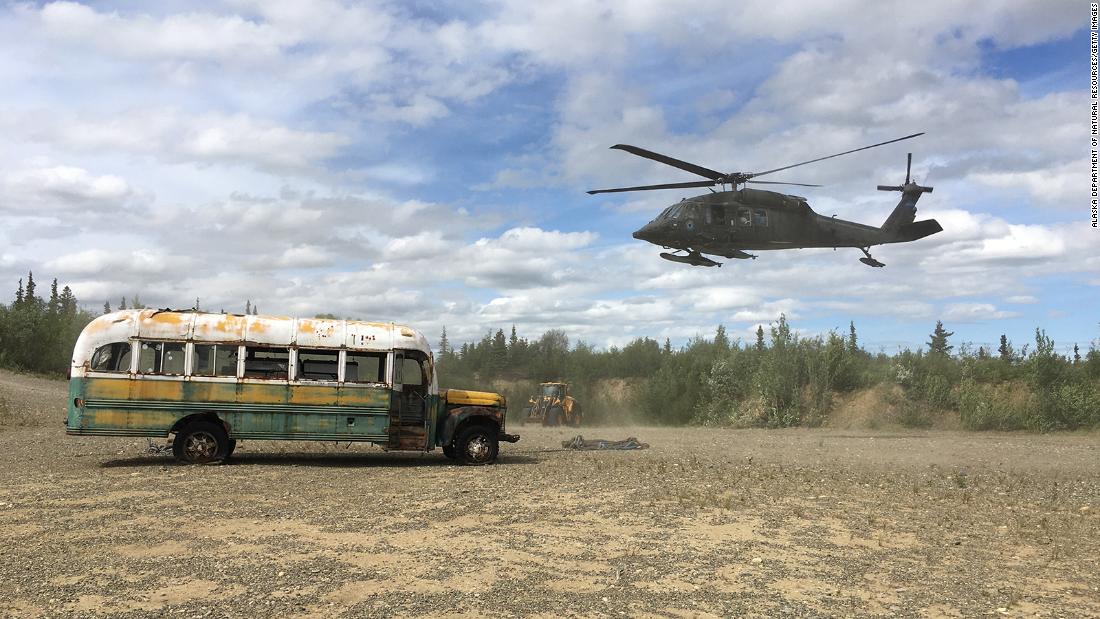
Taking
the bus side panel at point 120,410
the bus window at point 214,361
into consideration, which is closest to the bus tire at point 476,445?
the bus window at point 214,361

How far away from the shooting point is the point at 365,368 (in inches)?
606

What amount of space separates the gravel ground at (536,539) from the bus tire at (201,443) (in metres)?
0.39

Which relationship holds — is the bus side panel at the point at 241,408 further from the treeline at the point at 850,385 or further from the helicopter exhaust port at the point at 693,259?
the treeline at the point at 850,385

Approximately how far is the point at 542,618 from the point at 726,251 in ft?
59.4

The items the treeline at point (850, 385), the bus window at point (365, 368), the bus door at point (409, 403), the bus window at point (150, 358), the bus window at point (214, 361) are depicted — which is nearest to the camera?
the bus window at point (150, 358)

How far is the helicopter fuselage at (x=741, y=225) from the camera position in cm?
2236

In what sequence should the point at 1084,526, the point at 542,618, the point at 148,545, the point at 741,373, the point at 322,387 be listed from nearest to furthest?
the point at 542,618
the point at 148,545
the point at 1084,526
the point at 322,387
the point at 741,373

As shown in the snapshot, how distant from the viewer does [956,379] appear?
3844 centimetres

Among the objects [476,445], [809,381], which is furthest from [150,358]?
[809,381]

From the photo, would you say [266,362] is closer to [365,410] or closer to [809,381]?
[365,410]

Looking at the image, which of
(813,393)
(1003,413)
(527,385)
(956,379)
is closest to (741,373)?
(813,393)

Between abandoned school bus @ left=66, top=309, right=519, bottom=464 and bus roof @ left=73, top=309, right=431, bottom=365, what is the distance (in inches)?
0.7

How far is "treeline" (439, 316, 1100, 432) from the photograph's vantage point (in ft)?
109

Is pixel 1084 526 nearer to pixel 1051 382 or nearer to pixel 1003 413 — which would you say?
pixel 1003 413
